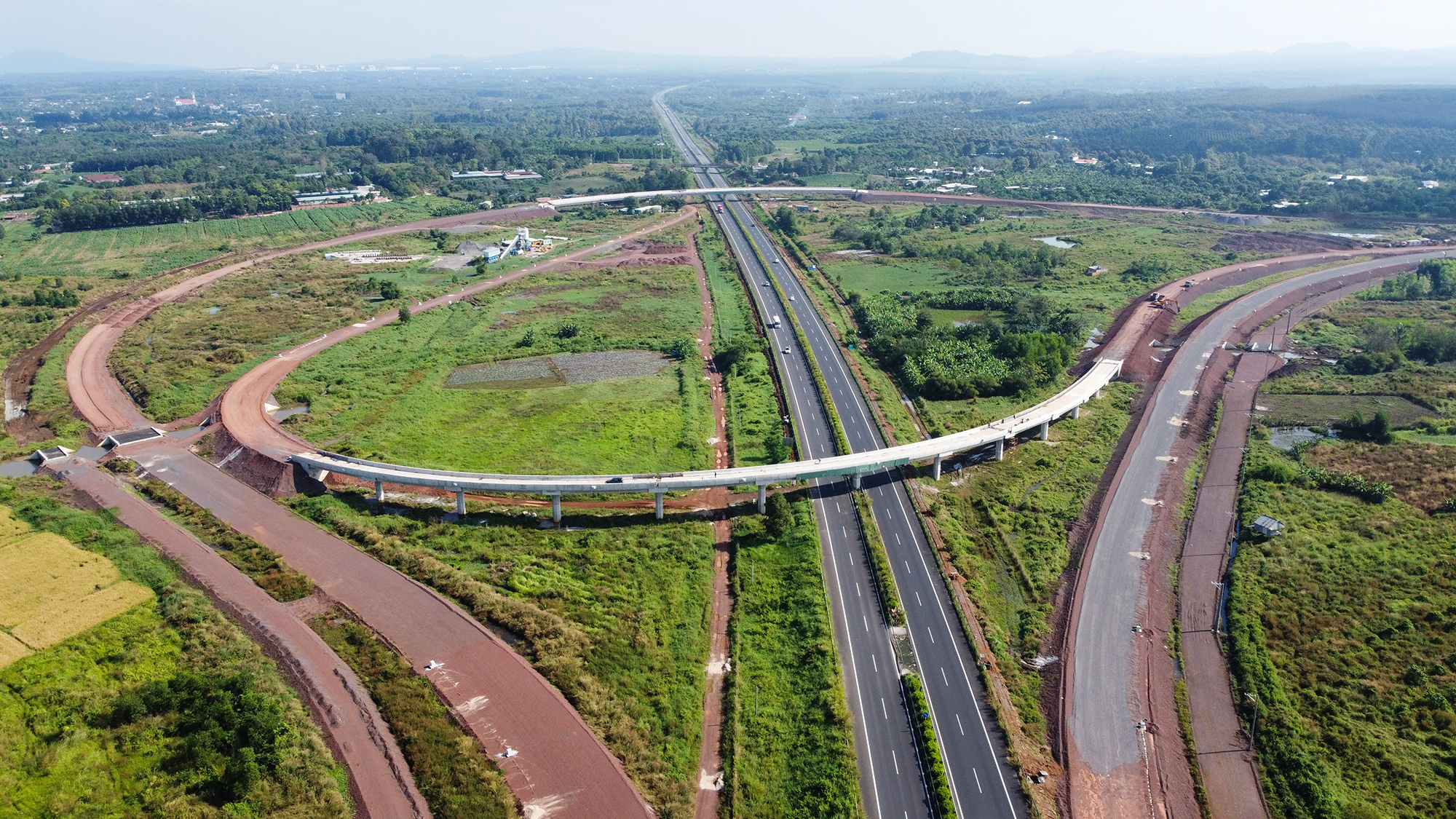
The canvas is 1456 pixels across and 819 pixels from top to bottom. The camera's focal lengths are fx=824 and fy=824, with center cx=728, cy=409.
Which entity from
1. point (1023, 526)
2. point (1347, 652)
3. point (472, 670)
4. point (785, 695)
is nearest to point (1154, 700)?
point (1347, 652)

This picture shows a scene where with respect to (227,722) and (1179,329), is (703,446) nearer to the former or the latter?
(227,722)

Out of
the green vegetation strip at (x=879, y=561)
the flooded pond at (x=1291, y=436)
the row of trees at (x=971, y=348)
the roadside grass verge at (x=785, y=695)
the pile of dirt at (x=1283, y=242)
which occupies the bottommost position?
the roadside grass verge at (x=785, y=695)

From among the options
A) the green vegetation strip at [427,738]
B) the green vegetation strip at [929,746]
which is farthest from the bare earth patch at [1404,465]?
the green vegetation strip at [427,738]

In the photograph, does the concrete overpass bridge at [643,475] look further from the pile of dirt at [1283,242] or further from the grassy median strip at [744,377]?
the pile of dirt at [1283,242]

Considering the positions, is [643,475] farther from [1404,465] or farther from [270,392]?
[1404,465]

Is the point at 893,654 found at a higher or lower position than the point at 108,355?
lower

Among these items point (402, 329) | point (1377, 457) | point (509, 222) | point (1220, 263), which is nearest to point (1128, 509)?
point (1377, 457)

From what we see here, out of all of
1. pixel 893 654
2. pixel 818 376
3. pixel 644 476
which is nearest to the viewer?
pixel 893 654
